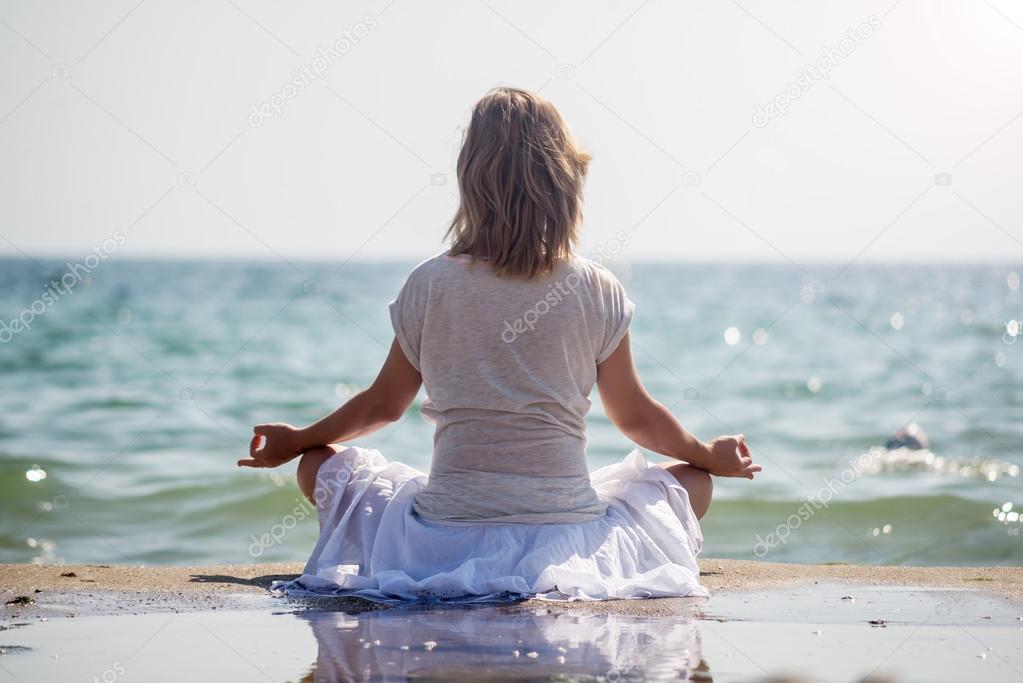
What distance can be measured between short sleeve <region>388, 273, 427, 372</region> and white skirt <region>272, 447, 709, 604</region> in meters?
0.46

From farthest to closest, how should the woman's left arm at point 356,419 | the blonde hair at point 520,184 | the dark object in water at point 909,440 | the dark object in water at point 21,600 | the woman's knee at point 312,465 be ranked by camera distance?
the dark object in water at point 909,440 < the woman's knee at point 312,465 < the woman's left arm at point 356,419 < the dark object in water at point 21,600 < the blonde hair at point 520,184

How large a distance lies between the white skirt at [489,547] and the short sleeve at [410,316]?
46cm

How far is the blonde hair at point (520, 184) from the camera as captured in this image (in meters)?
3.59

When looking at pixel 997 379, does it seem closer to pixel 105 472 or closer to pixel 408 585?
pixel 105 472

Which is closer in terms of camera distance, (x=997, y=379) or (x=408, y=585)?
(x=408, y=585)

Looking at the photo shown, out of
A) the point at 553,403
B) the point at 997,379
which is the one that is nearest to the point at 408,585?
the point at 553,403

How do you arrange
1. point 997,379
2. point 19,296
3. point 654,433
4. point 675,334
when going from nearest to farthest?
point 654,433
point 997,379
point 675,334
point 19,296

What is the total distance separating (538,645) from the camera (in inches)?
117

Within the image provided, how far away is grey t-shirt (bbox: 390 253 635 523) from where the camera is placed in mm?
3605

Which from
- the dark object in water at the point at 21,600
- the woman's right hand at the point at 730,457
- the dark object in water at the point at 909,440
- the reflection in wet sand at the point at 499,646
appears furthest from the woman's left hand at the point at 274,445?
A: the dark object in water at the point at 909,440

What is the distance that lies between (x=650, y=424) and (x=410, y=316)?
84 centimetres

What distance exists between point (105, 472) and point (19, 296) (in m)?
A: 29.0

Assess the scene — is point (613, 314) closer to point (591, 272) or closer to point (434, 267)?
point (591, 272)

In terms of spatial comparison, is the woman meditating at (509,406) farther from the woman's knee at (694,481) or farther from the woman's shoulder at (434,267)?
the woman's knee at (694,481)
